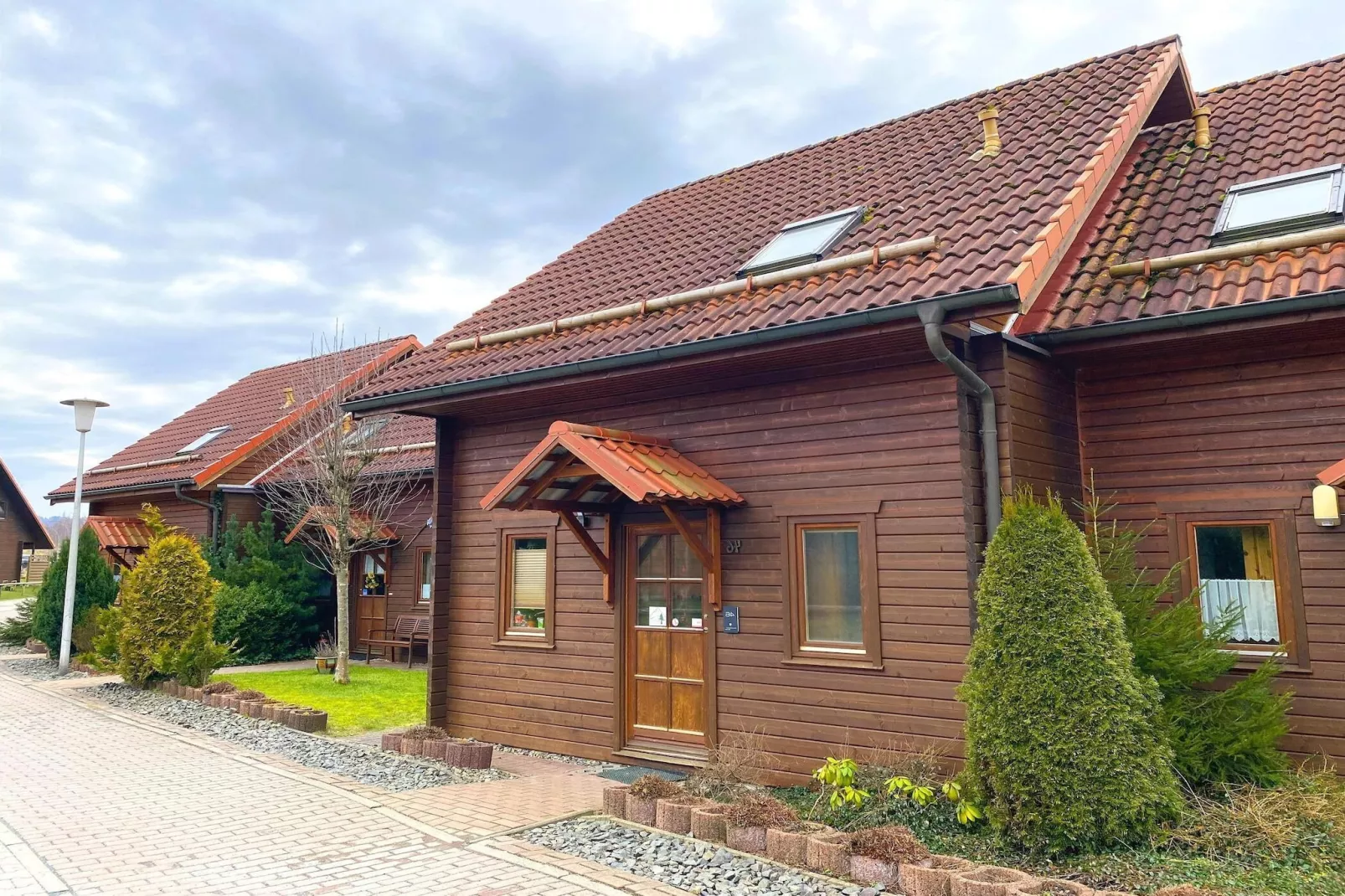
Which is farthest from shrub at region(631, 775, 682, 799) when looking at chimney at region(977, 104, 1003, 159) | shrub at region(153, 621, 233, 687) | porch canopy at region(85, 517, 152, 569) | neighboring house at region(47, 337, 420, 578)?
porch canopy at region(85, 517, 152, 569)

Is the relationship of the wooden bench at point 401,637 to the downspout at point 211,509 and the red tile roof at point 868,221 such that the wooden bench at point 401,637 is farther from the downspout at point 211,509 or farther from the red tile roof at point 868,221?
the red tile roof at point 868,221

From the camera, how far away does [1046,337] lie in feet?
22.9

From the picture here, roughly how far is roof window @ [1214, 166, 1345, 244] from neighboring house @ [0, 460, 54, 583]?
39.0 m

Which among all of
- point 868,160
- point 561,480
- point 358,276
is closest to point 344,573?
point 561,480

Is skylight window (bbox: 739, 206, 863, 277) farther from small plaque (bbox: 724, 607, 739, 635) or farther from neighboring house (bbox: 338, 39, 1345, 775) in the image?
small plaque (bbox: 724, 607, 739, 635)

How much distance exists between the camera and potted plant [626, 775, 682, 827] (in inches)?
241

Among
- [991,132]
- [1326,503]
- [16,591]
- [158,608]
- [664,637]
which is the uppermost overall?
[991,132]

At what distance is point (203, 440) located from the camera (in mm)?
21453

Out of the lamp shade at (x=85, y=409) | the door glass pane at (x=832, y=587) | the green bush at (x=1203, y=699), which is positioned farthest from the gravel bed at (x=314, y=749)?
the green bush at (x=1203, y=699)

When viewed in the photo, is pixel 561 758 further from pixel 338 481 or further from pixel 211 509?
pixel 211 509

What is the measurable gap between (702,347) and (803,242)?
6.15ft

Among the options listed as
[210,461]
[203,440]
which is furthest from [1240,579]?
[203,440]

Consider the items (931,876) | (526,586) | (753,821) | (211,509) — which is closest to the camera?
(931,876)

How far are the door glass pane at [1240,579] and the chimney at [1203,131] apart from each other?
442cm
